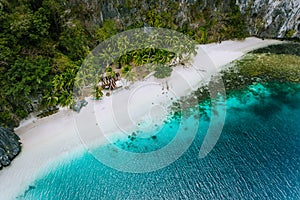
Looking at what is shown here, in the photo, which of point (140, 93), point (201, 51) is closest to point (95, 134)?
point (140, 93)

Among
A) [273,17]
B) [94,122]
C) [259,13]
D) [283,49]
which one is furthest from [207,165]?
[273,17]

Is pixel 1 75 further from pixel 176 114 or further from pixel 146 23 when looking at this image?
pixel 146 23

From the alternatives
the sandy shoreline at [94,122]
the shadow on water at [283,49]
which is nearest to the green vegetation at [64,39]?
the sandy shoreline at [94,122]

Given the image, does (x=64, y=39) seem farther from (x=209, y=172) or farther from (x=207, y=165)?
(x=209, y=172)

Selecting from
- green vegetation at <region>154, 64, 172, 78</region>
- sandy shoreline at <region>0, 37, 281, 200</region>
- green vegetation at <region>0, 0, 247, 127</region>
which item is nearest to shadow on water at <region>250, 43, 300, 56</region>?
green vegetation at <region>0, 0, 247, 127</region>

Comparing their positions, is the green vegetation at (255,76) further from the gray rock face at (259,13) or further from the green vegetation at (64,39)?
the green vegetation at (64,39)

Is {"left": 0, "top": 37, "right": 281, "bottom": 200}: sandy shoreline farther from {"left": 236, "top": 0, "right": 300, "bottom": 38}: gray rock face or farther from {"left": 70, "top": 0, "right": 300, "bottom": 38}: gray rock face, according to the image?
{"left": 236, "top": 0, "right": 300, "bottom": 38}: gray rock face
